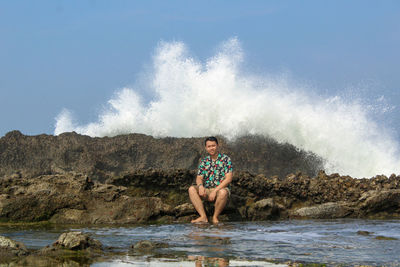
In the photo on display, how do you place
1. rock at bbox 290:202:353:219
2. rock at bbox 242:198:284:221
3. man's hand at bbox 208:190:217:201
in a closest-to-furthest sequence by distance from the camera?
man's hand at bbox 208:190:217:201 < rock at bbox 242:198:284:221 < rock at bbox 290:202:353:219

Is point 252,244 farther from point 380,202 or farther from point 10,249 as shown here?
point 380,202

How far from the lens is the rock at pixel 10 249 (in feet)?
15.6

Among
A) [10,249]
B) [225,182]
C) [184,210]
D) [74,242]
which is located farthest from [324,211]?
[10,249]

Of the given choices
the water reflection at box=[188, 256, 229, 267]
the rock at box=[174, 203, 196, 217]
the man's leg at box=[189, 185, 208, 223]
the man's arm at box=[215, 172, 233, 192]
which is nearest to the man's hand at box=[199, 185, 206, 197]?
the man's leg at box=[189, 185, 208, 223]

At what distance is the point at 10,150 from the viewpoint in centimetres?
1639

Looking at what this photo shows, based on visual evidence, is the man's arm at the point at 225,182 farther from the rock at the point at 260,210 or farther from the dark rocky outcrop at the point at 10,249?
the dark rocky outcrop at the point at 10,249

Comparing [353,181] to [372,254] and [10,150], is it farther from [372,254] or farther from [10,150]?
[10,150]

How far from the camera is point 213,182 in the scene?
10.3 meters

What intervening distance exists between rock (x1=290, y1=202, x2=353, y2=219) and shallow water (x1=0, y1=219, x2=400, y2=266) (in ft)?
8.31

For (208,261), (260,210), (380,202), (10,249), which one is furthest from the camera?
(380,202)

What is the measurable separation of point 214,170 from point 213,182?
0.89 ft

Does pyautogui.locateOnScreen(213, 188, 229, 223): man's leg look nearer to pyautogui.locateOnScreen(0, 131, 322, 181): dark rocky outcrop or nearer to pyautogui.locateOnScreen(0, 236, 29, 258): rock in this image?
pyautogui.locateOnScreen(0, 236, 29, 258): rock

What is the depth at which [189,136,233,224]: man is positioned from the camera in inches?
386

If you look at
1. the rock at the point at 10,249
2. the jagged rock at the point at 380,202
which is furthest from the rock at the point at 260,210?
the rock at the point at 10,249
